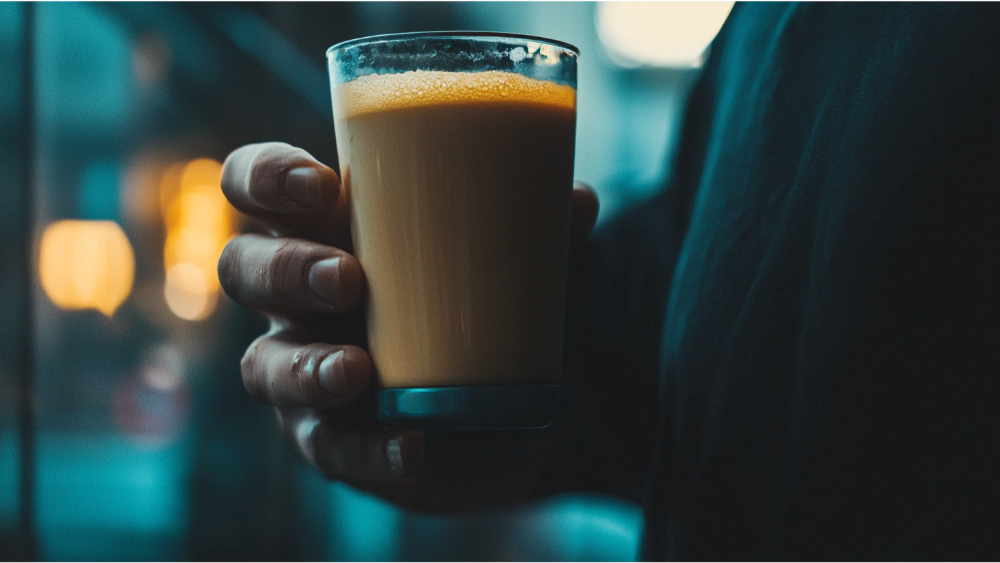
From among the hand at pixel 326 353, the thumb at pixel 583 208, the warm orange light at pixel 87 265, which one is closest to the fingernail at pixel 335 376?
the hand at pixel 326 353

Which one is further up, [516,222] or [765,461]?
[516,222]

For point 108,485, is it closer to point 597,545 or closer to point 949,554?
point 597,545

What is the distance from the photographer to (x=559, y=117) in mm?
401

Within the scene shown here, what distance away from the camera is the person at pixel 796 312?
370 millimetres

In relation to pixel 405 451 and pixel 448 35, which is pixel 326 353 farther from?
pixel 448 35

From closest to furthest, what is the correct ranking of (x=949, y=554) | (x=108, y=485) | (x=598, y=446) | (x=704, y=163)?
(x=949, y=554)
(x=704, y=163)
(x=598, y=446)
(x=108, y=485)

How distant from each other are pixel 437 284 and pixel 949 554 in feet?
1.02

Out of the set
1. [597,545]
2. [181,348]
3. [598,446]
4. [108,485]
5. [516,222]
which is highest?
[516,222]

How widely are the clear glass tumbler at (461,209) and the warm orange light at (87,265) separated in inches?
149

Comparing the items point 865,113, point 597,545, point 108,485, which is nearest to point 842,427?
point 865,113

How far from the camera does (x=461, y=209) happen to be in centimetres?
38

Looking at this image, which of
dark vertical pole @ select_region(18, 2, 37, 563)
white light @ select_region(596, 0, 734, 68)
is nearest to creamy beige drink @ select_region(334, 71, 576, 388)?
white light @ select_region(596, 0, 734, 68)

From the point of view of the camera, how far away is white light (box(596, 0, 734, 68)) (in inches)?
81.1

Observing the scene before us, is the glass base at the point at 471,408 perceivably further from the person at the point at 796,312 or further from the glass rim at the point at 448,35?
the glass rim at the point at 448,35
